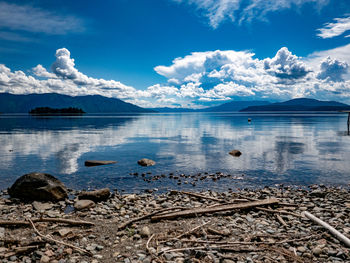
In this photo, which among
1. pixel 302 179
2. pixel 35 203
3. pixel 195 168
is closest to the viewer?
pixel 35 203

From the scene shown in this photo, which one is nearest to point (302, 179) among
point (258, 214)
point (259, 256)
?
point (258, 214)

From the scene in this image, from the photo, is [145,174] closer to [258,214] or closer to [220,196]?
[220,196]

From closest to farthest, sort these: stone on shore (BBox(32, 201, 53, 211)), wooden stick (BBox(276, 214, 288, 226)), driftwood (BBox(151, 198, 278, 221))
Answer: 1. wooden stick (BBox(276, 214, 288, 226))
2. driftwood (BBox(151, 198, 278, 221))
3. stone on shore (BBox(32, 201, 53, 211))

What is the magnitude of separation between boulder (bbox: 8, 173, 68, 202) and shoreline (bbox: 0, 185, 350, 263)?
67 centimetres

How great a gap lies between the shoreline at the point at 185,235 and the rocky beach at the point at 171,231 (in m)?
0.03

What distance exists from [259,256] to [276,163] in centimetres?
2121

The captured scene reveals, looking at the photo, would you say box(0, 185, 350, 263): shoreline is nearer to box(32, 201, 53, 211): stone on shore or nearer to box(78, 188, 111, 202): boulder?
box(32, 201, 53, 211): stone on shore

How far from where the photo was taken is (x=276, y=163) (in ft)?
90.8

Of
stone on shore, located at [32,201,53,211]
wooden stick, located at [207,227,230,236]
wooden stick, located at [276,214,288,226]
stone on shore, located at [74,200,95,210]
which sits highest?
wooden stick, located at [207,227,230,236]

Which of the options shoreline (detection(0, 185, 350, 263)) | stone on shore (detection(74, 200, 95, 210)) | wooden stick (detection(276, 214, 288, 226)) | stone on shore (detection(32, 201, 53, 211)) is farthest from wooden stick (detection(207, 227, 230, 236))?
stone on shore (detection(32, 201, 53, 211))

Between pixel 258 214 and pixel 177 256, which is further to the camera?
pixel 258 214

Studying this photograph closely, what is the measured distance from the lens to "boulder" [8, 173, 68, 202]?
1459cm

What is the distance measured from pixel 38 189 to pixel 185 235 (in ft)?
32.6

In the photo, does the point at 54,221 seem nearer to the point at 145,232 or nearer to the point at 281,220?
the point at 145,232
